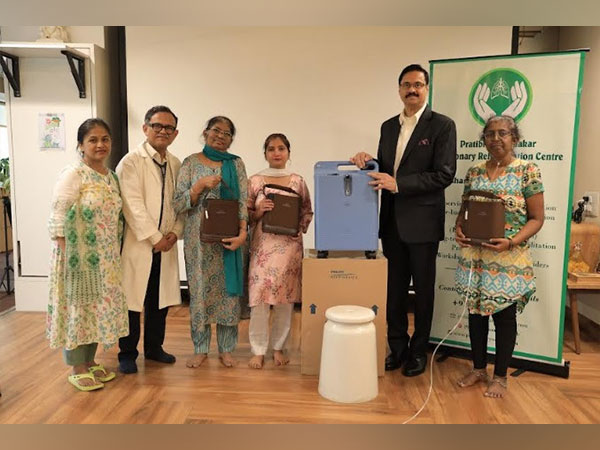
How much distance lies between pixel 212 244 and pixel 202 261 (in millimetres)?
106

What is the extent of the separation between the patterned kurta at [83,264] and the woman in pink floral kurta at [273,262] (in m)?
0.74

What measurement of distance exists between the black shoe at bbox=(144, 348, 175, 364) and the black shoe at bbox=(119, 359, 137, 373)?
0.14m

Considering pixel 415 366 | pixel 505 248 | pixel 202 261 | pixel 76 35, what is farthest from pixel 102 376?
pixel 76 35

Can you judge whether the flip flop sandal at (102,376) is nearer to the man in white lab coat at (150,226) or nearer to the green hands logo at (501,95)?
the man in white lab coat at (150,226)

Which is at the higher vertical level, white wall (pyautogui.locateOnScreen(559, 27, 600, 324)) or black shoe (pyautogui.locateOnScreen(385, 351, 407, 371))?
white wall (pyautogui.locateOnScreen(559, 27, 600, 324))

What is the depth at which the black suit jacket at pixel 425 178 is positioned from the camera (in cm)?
241

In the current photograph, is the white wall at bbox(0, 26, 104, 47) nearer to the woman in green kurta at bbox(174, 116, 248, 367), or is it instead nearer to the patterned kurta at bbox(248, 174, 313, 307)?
the woman in green kurta at bbox(174, 116, 248, 367)

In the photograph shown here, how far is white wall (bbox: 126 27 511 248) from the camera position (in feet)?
12.4

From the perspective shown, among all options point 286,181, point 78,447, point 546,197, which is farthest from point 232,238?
point 546,197

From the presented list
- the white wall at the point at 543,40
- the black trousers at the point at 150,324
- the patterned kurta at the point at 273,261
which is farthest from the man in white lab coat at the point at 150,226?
the white wall at the point at 543,40

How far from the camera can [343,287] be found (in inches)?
97.2

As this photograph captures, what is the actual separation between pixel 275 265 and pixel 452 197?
111 centimetres

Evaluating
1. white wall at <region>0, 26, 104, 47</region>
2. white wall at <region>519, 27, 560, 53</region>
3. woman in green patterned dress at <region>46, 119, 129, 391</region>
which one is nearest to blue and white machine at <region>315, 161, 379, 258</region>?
woman in green patterned dress at <region>46, 119, 129, 391</region>

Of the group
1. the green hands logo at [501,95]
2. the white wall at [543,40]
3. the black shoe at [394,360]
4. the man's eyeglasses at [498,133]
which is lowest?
the black shoe at [394,360]
